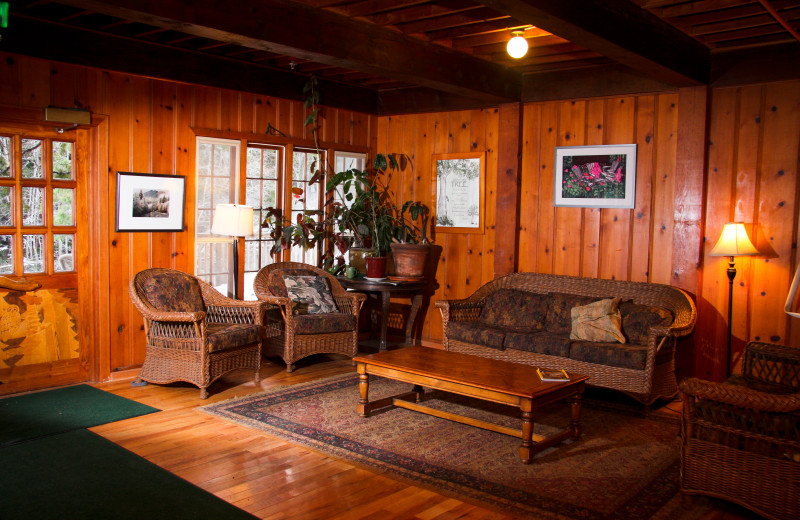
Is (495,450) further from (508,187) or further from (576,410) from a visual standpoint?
(508,187)

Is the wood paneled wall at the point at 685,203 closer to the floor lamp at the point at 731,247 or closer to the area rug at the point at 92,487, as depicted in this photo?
the floor lamp at the point at 731,247

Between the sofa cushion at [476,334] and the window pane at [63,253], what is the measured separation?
2.95 metres

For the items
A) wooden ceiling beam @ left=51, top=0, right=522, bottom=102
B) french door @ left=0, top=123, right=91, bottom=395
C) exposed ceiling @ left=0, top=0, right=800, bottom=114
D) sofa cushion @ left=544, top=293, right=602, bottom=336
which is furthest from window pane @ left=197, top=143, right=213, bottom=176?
sofa cushion @ left=544, top=293, right=602, bottom=336

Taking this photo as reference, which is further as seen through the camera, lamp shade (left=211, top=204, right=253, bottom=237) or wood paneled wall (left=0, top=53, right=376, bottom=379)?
lamp shade (left=211, top=204, right=253, bottom=237)

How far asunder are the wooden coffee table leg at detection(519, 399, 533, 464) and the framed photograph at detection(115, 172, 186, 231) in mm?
3318

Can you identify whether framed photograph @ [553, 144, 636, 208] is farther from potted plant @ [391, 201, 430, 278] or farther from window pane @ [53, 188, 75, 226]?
window pane @ [53, 188, 75, 226]

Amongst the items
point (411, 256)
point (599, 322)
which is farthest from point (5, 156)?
point (599, 322)

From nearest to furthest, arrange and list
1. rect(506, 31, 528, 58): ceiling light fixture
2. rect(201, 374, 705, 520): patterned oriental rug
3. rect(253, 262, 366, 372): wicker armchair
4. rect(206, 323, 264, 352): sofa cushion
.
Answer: rect(201, 374, 705, 520): patterned oriental rug → rect(506, 31, 528, 58): ceiling light fixture → rect(206, 323, 264, 352): sofa cushion → rect(253, 262, 366, 372): wicker armchair

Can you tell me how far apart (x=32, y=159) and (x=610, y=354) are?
14.1ft

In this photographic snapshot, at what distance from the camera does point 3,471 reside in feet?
11.3

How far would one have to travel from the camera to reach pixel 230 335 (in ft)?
16.1

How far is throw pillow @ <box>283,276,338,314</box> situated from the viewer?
19.2 feet

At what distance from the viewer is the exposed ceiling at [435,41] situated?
392cm

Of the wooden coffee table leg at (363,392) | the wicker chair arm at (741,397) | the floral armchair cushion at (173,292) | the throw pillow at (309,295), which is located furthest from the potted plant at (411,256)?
the wicker chair arm at (741,397)
